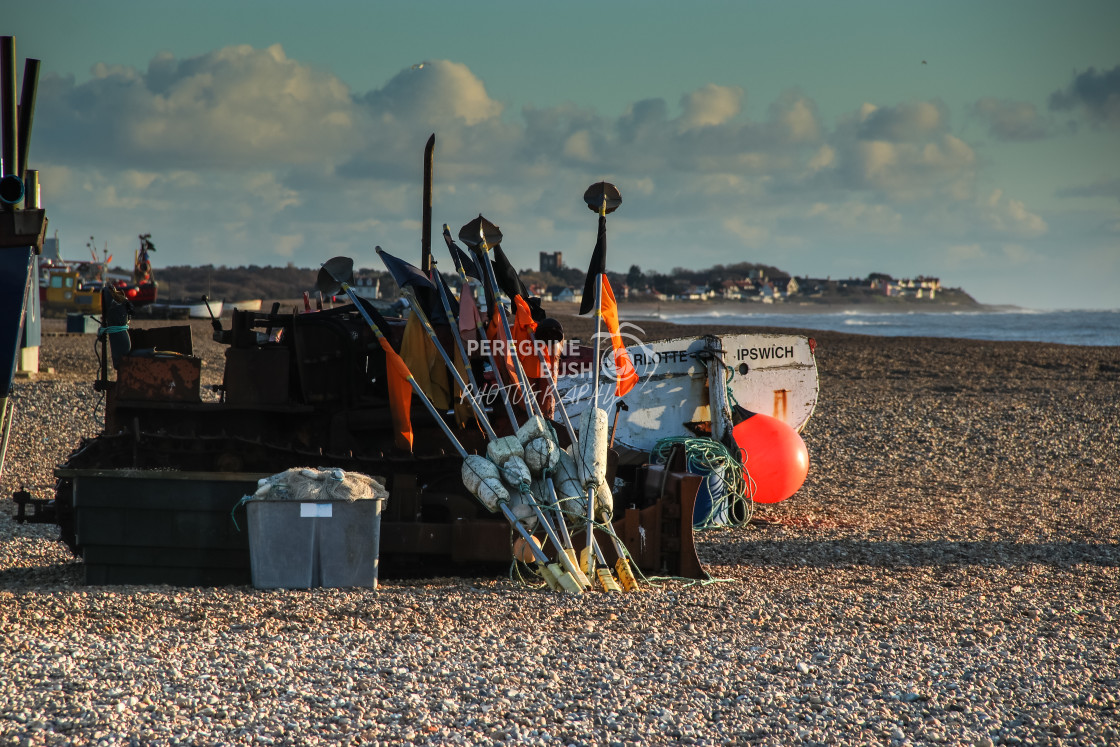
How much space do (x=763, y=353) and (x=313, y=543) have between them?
606 centimetres

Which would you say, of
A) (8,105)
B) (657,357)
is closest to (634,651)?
(8,105)

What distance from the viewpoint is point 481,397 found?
27.0 feet

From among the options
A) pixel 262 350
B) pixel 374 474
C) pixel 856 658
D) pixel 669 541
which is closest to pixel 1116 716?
pixel 856 658

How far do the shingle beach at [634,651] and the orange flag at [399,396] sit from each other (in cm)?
106

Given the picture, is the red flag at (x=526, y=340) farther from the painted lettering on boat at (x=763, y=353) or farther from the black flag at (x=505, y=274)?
the painted lettering on boat at (x=763, y=353)

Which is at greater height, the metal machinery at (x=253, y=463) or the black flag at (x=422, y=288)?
the black flag at (x=422, y=288)

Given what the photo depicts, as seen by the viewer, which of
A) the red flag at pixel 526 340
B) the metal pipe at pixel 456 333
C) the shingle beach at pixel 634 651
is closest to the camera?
the shingle beach at pixel 634 651

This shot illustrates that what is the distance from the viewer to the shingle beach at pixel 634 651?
4480 millimetres

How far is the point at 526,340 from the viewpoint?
26.6 ft

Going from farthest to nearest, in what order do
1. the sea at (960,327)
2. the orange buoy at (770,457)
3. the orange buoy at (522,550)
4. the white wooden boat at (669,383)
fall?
the sea at (960,327), the white wooden boat at (669,383), the orange buoy at (770,457), the orange buoy at (522,550)

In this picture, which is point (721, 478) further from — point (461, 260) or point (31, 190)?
point (31, 190)

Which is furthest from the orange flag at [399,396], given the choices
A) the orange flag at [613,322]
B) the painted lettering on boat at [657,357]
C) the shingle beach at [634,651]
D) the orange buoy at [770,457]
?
the orange buoy at [770,457]

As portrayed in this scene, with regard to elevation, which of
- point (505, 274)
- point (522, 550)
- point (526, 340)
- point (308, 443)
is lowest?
point (522, 550)

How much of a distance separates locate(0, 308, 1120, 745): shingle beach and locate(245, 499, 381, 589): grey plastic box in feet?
0.56
